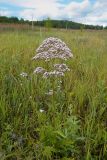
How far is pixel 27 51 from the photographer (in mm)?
5391

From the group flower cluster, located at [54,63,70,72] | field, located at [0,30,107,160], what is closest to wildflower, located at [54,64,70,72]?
flower cluster, located at [54,63,70,72]

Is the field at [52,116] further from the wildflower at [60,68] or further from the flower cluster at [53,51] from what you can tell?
the flower cluster at [53,51]

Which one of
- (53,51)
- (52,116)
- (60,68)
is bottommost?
(52,116)

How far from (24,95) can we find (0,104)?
35 centimetres

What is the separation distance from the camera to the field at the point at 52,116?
272 centimetres

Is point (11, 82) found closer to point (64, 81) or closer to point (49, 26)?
point (64, 81)

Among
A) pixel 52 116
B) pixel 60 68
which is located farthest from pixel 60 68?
pixel 52 116

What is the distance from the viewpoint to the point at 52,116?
10.3 feet

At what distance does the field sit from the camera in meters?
2.72

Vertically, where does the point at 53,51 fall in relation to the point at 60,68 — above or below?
above

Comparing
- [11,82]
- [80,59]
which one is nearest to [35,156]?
[11,82]

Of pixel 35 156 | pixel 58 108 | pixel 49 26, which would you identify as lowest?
pixel 35 156

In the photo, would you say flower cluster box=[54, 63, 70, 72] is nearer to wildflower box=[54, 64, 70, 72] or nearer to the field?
wildflower box=[54, 64, 70, 72]

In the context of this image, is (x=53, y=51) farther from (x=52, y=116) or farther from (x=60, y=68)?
(x=52, y=116)
